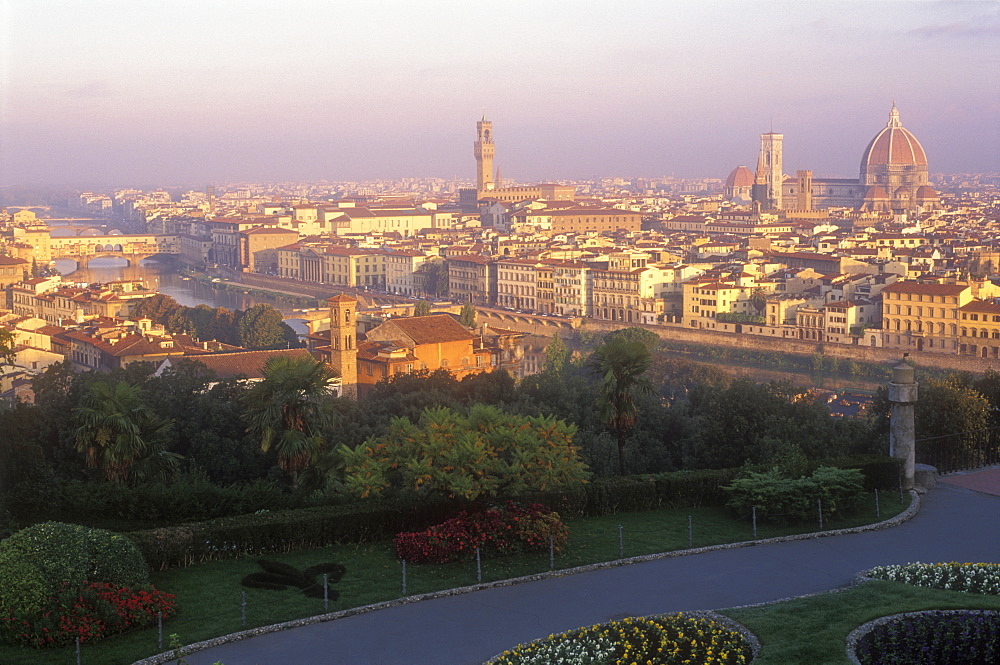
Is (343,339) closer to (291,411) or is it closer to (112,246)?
(291,411)

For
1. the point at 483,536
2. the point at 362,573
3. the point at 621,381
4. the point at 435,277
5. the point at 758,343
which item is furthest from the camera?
the point at 435,277

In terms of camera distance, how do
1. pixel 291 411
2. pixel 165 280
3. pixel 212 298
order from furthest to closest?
pixel 165 280
pixel 212 298
pixel 291 411

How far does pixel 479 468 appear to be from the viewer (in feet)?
19.2

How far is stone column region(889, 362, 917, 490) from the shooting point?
684 centimetres

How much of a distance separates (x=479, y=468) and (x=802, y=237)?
147ft

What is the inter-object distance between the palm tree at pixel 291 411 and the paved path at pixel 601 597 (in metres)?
2.21

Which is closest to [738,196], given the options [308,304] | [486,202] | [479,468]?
[486,202]

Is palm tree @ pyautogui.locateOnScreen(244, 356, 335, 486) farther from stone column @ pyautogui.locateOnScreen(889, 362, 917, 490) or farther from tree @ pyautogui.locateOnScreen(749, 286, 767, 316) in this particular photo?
tree @ pyautogui.locateOnScreen(749, 286, 767, 316)

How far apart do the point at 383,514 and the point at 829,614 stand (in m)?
2.12

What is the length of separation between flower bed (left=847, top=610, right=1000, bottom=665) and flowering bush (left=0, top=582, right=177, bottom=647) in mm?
2507

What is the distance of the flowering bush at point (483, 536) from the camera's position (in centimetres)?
544

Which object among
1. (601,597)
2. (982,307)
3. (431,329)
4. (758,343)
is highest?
(601,597)

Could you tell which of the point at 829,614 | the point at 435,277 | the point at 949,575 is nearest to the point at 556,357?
the point at 949,575

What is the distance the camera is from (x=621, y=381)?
26.8ft
